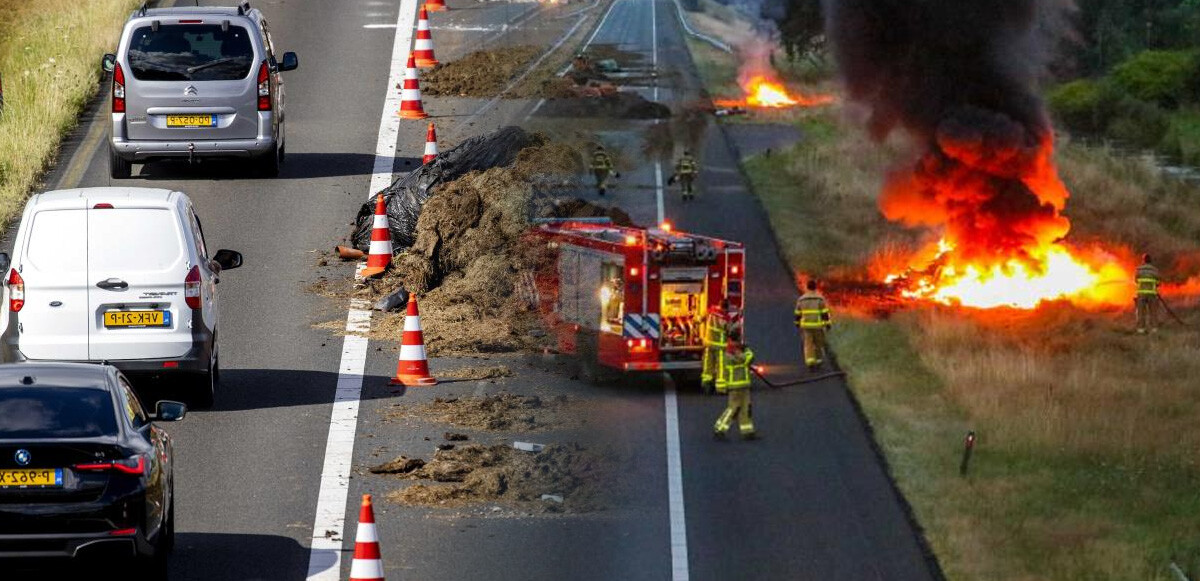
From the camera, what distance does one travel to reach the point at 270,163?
27.6m

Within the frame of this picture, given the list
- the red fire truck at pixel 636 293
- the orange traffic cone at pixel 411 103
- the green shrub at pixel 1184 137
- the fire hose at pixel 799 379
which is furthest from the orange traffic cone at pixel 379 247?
the green shrub at pixel 1184 137

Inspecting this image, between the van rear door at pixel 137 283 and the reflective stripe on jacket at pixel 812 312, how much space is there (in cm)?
1025

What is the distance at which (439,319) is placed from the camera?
22609 millimetres

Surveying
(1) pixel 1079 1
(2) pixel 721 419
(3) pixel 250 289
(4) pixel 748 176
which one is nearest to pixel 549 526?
(2) pixel 721 419

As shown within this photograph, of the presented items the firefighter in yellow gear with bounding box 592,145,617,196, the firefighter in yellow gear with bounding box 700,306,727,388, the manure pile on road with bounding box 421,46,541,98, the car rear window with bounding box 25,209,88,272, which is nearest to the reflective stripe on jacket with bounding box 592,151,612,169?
the firefighter in yellow gear with bounding box 592,145,617,196

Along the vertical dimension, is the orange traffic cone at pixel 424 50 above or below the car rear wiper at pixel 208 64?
below

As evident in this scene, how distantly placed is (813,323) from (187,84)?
28.5 feet

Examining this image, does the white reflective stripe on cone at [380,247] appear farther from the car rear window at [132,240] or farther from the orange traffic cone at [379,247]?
the car rear window at [132,240]

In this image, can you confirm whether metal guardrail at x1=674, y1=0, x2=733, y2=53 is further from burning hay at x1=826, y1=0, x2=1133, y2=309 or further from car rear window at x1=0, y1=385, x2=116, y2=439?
car rear window at x1=0, y1=385, x2=116, y2=439

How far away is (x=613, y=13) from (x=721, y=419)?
30.0 meters

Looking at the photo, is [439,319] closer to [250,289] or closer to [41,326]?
[250,289]

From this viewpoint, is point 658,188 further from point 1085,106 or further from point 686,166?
point 1085,106

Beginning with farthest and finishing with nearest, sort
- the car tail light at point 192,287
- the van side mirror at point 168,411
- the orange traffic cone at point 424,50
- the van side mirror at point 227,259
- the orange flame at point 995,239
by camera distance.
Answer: the orange traffic cone at point 424,50 → the orange flame at point 995,239 → the van side mirror at point 227,259 → the car tail light at point 192,287 → the van side mirror at point 168,411

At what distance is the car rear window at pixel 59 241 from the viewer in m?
17.0
